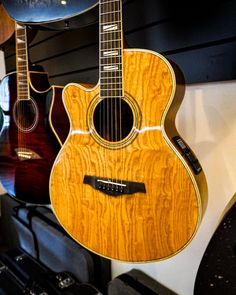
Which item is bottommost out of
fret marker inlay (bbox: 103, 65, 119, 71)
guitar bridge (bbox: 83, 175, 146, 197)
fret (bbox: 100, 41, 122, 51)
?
guitar bridge (bbox: 83, 175, 146, 197)

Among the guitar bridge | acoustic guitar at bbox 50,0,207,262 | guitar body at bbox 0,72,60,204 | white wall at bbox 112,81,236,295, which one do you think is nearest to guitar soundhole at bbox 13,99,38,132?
guitar body at bbox 0,72,60,204

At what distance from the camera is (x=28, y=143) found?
101 centimetres

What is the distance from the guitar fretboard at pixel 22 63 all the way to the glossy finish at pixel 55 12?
0.40ft

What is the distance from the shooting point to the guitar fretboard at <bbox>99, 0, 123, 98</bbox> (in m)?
0.65

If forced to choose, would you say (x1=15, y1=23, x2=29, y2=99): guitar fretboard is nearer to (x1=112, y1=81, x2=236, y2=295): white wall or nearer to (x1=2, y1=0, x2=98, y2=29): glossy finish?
(x1=2, y1=0, x2=98, y2=29): glossy finish

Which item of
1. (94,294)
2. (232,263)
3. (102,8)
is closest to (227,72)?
(102,8)

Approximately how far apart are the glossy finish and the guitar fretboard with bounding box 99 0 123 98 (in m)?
0.07

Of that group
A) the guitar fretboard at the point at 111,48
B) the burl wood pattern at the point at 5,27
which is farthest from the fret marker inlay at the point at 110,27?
the burl wood pattern at the point at 5,27

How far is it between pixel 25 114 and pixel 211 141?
2.30 ft

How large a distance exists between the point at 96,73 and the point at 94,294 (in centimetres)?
91

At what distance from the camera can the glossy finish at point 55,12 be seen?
0.74 m

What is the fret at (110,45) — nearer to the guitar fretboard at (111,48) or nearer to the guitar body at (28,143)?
the guitar fretboard at (111,48)

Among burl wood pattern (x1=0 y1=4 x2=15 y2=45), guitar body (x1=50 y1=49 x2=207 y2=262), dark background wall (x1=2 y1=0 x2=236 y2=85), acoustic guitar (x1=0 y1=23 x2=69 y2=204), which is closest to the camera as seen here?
guitar body (x1=50 y1=49 x2=207 y2=262)

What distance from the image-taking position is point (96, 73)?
1.11 m
